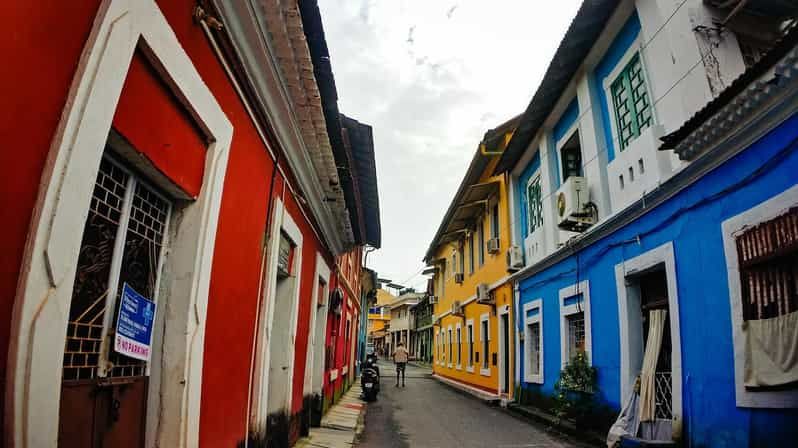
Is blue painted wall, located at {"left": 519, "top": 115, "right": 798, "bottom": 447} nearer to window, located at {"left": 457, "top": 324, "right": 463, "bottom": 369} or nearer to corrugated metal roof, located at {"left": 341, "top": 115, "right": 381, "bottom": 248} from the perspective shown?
corrugated metal roof, located at {"left": 341, "top": 115, "right": 381, "bottom": 248}

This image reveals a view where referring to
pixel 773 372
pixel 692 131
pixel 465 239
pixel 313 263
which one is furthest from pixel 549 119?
pixel 465 239

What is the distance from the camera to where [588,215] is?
8.25 meters

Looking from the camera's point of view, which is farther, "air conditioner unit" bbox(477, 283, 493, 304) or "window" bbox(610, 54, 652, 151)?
"air conditioner unit" bbox(477, 283, 493, 304)

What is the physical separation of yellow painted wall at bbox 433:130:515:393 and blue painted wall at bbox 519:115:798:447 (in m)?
6.33

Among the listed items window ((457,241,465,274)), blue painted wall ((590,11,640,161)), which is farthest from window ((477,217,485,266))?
blue painted wall ((590,11,640,161))

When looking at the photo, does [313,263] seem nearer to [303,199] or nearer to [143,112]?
[303,199]

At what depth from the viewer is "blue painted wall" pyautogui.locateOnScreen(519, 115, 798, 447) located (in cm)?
439

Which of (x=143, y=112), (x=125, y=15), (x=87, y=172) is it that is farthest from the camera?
(x=143, y=112)

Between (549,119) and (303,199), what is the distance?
6.60 metres

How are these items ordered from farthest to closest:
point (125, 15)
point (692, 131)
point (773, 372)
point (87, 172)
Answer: point (692, 131)
point (773, 372)
point (125, 15)
point (87, 172)

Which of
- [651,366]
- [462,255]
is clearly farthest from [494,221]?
[651,366]

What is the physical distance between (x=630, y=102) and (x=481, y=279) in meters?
9.51

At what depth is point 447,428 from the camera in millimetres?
8734

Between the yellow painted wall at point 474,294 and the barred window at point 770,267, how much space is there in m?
8.22
